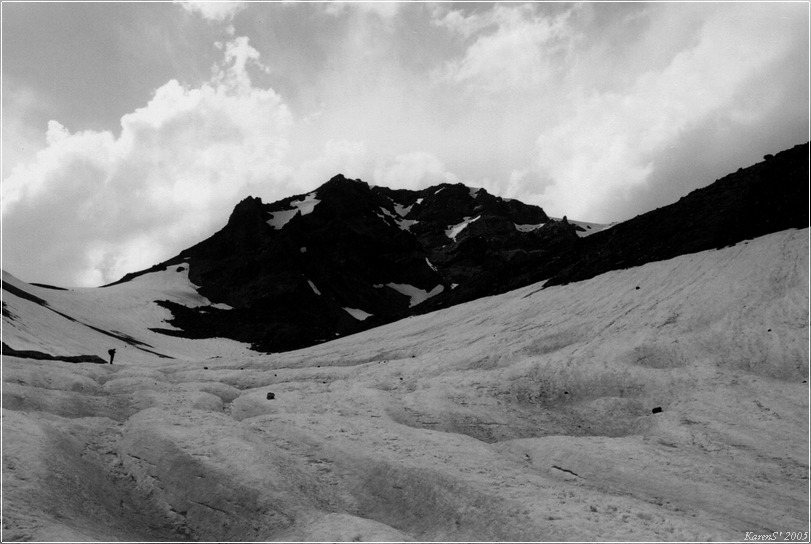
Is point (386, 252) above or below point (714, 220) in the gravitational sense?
above

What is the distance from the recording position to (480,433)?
17859 mm

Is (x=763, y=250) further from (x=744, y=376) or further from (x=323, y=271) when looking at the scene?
(x=323, y=271)

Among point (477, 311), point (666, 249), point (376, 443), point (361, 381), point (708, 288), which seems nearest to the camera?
point (376, 443)

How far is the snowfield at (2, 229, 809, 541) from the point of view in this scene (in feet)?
37.2

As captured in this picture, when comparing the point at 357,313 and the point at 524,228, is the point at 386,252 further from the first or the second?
the point at 524,228

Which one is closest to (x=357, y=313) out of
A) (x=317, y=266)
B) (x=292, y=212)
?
(x=317, y=266)

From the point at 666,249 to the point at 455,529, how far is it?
3038 centimetres

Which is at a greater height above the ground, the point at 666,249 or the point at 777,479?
the point at 666,249

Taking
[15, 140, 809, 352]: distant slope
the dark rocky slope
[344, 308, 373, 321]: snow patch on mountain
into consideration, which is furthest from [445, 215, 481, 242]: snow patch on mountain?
[344, 308, 373, 321]: snow patch on mountain

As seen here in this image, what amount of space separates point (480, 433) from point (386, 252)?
122 metres

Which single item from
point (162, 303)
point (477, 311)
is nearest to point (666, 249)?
point (477, 311)

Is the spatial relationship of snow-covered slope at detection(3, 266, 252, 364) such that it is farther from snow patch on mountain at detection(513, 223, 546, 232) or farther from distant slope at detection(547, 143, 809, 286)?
snow patch on mountain at detection(513, 223, 546, 232)

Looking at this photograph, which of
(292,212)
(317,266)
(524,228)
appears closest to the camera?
(317,266)

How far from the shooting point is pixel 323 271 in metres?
119
